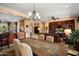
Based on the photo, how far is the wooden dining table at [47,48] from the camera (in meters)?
1.70

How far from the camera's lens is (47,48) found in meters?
1.90

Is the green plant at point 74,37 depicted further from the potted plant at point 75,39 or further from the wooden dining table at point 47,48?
the wooden dining table at point 47,48

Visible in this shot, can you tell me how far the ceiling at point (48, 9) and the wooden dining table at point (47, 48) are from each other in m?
0.61

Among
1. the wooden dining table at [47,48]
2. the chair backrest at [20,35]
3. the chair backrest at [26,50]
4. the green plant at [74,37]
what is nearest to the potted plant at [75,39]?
the green plant at [74,37]

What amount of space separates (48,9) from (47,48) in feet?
2.83

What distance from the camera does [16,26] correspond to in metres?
1.83

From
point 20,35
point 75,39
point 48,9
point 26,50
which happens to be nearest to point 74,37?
point 75,39

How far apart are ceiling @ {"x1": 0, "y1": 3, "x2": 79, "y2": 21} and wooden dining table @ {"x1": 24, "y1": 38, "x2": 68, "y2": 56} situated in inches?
23.9

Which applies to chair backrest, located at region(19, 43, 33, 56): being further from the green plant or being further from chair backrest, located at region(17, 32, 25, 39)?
the green plant

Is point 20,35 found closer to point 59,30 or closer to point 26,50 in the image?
point 26,50

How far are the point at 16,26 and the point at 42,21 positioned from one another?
579 millimetres

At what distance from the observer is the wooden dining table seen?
170 cm

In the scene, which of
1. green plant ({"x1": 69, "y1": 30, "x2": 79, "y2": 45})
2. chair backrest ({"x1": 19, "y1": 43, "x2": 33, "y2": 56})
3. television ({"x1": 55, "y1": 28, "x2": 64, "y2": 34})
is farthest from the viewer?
television ({"x1": 55, "y1": 28, "x2": 64, "y2": 34})

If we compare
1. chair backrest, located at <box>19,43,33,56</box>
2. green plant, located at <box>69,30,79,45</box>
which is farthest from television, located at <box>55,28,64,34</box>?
chair backrest, located at <box>19,43,33,56</box>
